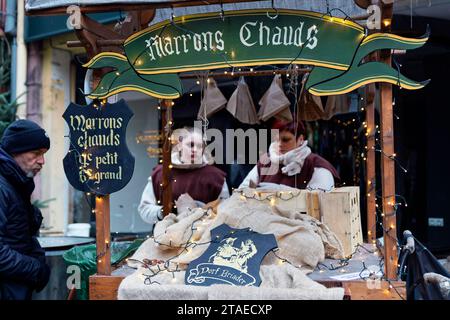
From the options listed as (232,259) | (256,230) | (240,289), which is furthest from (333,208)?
(240,289)

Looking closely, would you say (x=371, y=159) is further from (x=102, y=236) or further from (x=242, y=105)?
(x=102, y=236)

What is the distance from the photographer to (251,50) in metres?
3.00

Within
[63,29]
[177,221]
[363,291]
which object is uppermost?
[63,29]

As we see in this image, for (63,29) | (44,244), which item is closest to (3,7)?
(63,29)

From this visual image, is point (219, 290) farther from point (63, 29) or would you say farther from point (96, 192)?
point (63, 29)

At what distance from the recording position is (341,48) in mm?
2900

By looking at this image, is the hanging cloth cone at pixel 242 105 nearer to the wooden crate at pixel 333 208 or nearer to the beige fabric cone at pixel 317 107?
the beige fabric cone at pixel 317 107

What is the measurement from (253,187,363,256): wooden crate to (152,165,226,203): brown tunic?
3.74 feet

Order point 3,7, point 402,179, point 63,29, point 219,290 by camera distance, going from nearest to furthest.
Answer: point 219,290
point 402,179
point 63,29
point 3,7

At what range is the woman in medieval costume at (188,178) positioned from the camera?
188 inches

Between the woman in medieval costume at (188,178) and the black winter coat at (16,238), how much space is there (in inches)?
61.3

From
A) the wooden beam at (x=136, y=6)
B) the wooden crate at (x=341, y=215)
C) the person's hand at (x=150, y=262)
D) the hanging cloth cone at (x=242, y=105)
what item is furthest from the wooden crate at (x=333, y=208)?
the hanging cloth cone at (x=242, y=105)

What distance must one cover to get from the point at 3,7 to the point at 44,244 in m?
5.09

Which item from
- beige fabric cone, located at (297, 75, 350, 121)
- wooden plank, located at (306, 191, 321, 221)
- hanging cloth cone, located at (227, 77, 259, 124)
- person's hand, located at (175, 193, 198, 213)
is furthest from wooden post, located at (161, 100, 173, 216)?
wooden plank, located at (306, 191, 321, 221)
